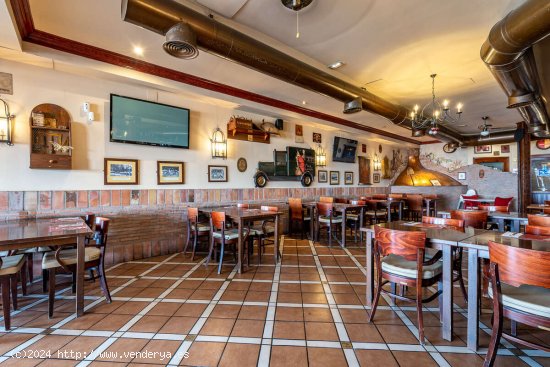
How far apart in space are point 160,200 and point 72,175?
4.11ft

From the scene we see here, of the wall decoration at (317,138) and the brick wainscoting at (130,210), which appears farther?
the wall decoration at (317,138)

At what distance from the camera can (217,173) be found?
5.15m

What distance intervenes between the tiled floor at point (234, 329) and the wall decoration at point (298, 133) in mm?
3973

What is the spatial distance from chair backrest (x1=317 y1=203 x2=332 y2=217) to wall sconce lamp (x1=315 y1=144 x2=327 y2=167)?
2.08m

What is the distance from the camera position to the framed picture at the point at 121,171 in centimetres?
397

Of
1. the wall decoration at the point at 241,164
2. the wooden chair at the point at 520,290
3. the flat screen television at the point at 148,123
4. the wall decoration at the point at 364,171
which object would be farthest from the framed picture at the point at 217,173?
the wall decoration at the point at 364,171

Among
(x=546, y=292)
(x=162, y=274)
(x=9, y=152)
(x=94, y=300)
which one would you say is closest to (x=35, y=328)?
(x=94, y=300)

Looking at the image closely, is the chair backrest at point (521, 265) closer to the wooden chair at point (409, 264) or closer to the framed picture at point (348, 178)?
the wooden chair at point (409, 264)

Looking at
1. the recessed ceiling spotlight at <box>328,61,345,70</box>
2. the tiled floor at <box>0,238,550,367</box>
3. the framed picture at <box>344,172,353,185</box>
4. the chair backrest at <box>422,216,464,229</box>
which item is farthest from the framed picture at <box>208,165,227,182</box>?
the framed picture at <box>344,172,353,185</box>

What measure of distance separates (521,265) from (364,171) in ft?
24.1

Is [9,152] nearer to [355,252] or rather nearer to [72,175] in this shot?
[72,175]

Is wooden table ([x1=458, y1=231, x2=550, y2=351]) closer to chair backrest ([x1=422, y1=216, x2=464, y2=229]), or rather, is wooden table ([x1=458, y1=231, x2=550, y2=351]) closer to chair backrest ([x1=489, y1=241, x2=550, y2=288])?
chair backrest ([x1=489, y1=241, x2=550, y2=288])

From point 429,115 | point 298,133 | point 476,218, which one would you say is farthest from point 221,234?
point 429,115

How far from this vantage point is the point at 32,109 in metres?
3.42
